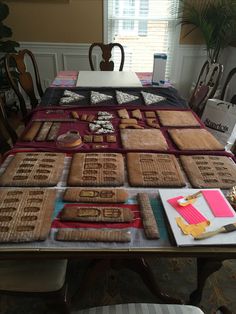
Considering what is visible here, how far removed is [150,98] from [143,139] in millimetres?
626

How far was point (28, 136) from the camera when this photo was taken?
130 cm

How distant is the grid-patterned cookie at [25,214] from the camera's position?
75cm

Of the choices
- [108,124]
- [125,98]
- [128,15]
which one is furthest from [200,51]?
[108,124]

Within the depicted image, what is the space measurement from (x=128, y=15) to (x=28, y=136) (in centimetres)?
260

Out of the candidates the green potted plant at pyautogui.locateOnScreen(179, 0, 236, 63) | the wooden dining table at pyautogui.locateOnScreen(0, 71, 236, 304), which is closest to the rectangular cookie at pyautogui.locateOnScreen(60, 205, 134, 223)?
the wooden dining table at pyautogui.locateOnScreen(0, 71, 236, 304)

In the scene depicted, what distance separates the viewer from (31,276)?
937 mm

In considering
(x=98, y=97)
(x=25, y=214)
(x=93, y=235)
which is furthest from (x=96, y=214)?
(x=98, y=97)

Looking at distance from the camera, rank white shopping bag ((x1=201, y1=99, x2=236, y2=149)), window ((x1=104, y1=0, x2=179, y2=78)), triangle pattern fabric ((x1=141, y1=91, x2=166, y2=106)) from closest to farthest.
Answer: white shopping bag ((x1=201, y1=99, x2=236, y2=149)), triangle pattern fabric ((x1=141, y1=91, x2=166, y2=106)), window ((x1=104, y1=0, x2=179, y2=78))

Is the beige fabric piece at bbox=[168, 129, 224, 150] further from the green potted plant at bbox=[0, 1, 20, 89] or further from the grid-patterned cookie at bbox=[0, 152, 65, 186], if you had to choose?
the green potted plant at bbox=[0, 1, 20, 89]

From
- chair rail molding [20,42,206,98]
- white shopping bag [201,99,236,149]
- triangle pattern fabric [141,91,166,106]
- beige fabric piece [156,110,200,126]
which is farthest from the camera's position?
chair rail molding [20,42,206,98]

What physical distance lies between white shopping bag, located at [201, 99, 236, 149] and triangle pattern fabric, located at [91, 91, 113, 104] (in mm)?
686

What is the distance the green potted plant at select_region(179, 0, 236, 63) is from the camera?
3016mm

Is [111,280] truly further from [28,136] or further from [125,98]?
[125,98]

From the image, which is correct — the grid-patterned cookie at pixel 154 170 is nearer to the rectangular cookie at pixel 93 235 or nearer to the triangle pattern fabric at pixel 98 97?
the rectangular cookie at pixel 93 235
